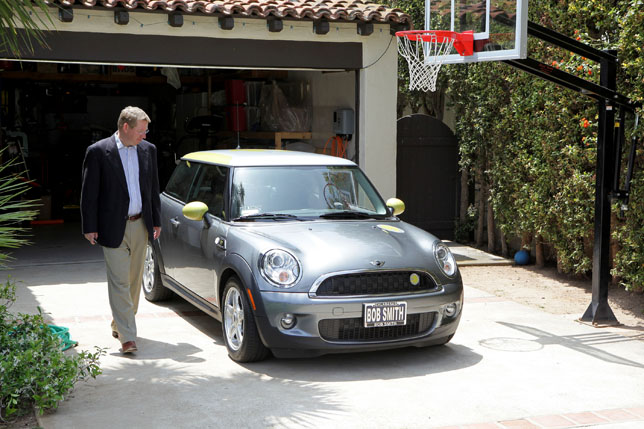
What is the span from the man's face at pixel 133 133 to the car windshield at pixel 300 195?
90cm

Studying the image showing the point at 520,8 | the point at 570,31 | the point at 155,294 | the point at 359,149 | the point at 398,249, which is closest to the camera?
the point at 398,249

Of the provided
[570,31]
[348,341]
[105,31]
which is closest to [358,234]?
[348,341]

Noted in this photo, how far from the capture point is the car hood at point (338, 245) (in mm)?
5777

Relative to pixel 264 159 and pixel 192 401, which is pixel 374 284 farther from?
pixel 264 159

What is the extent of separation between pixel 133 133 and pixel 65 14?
4185 millimetres

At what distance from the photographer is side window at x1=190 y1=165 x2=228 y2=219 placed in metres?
6.77

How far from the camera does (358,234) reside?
625 cm

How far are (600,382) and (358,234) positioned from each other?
210 cm

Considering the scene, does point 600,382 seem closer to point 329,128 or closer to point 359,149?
point 359,149

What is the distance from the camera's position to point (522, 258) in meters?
11.0

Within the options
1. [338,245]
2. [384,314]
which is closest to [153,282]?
[338,245]

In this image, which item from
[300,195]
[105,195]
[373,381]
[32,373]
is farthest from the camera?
[300,195]

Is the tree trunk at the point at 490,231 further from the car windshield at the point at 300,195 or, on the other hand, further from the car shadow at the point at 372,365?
the car shadow at the point at 372,365

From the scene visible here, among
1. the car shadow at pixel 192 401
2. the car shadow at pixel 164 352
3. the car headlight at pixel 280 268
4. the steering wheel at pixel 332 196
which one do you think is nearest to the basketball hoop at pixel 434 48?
the steering wheel at pixel 332 196
